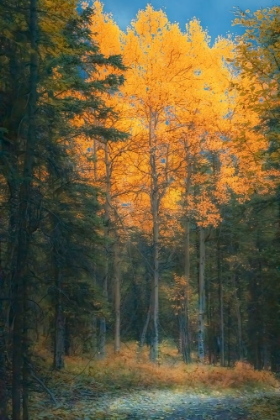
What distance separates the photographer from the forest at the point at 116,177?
697 centimetres

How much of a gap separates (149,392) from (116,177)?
8.93m

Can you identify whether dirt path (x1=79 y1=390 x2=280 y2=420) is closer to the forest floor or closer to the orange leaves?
the forest floor

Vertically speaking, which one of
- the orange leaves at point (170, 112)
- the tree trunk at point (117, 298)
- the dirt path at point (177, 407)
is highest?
the orange leaves at point (170, 112)

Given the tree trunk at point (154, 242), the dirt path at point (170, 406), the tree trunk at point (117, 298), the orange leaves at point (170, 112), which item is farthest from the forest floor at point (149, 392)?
the orange leaves at point (170, 112)

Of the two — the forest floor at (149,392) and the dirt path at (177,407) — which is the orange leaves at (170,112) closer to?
the forest floor at (149,392)

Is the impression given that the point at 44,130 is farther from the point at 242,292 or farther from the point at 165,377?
the point at 242,292

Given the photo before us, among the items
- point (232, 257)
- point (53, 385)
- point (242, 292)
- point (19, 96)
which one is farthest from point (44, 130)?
point (242, 292)

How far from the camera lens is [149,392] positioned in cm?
1278

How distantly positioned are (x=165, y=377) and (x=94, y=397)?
374cm

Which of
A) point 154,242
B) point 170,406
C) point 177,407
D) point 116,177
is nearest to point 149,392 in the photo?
point 170,406

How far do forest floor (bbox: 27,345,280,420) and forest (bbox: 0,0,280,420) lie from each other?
3.6 inches

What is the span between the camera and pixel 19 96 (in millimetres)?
7121

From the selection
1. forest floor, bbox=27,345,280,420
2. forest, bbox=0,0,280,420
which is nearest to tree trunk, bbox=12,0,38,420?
forest, bbox=0,0,280,420

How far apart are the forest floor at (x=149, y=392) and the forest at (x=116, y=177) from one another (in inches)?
3.6
